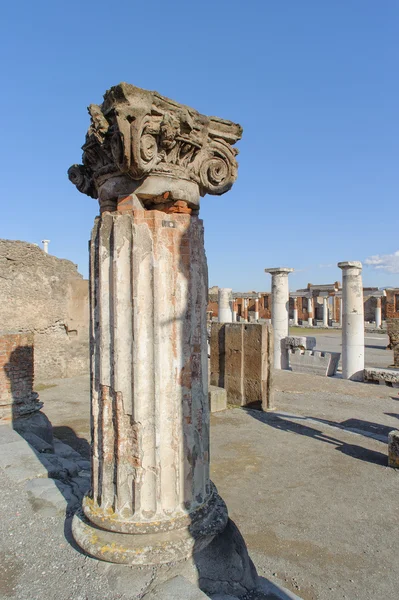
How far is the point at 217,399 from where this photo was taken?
9.48m

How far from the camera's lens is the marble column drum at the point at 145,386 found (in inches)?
115

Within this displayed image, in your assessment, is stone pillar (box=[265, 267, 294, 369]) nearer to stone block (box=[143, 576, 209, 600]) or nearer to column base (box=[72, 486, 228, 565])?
column base (box=[72, 486, 228, 565])

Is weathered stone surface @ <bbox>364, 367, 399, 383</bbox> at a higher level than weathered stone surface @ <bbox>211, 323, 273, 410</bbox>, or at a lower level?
lower

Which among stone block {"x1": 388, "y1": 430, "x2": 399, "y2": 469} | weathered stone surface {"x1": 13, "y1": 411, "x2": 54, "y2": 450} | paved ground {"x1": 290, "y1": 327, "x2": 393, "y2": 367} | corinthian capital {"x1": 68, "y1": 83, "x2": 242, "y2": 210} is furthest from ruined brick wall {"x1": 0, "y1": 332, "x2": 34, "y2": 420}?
paved ground {"x1": 290, "y1": 327, "x2": 393, "y2": 367}

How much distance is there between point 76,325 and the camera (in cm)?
1283

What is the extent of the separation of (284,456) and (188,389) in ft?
13.8

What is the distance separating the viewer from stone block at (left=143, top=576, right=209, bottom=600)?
2.37 metres

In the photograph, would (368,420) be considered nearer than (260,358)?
Yes

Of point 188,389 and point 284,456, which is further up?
point 188,389

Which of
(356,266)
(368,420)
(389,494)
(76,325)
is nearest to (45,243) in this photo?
(76,325)

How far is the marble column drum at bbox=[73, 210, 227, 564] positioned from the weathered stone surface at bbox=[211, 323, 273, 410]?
670cm

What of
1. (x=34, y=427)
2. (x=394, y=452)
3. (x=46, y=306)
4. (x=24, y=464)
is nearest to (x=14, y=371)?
(x=34, y=427)

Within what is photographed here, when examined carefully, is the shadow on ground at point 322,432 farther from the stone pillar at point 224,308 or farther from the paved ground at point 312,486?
the stone pillar at point 224,308

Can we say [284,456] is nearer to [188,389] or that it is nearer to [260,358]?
[260,358]
